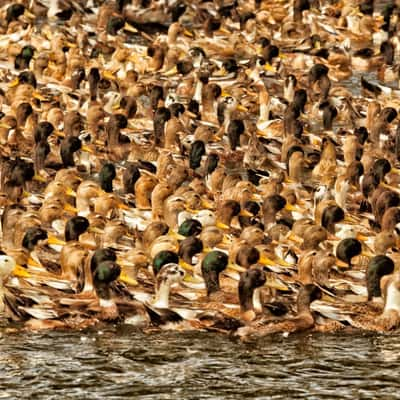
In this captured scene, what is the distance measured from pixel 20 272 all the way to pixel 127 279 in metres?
1.42

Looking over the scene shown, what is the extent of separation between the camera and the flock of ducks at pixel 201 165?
24.6 meters

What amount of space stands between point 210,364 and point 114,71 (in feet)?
54.8

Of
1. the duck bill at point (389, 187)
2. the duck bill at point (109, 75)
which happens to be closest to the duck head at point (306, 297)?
the duck bill at point (389, 187)

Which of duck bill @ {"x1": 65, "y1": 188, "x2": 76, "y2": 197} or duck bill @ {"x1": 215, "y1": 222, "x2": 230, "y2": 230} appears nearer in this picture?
duck bill @ {"x1": 215, "y1": 222, "x2": 230, "y2": 230}

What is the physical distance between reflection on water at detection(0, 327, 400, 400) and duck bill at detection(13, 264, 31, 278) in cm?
179

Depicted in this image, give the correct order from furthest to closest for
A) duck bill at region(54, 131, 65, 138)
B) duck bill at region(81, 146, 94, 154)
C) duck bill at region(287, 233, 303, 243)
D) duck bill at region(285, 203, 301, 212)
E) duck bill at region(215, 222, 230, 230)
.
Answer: duck bill at region(54, 131, 65, 138) < duck bill at region(81, 146, 94, 154) < duck bill at region(285, 203, 301, 212) < duck bill at region(215, 222, 230, 230) < duck bill at region(287, 233, 303, 243)

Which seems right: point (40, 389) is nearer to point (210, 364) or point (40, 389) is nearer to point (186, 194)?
point (210, 364)

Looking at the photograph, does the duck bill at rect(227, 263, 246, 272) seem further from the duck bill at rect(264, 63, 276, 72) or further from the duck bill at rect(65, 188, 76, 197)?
the duck bill at rect(264, 63, 276, 72)

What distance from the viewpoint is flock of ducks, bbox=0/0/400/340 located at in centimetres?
2456

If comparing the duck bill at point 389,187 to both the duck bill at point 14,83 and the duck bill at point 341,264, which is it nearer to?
the duck bill at point 341,264

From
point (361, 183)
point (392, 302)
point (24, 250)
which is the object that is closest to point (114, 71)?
point (361, 183)

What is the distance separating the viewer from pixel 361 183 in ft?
101

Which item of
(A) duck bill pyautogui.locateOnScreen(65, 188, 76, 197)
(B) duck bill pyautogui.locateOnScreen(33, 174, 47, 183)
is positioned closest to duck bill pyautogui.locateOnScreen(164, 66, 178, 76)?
(B) duck bill pyautogui.locateOnScreen(33, 174, 47, 183)

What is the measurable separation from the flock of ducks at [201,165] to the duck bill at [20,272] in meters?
0.06
